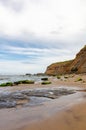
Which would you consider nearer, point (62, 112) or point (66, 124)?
point (66, 124)

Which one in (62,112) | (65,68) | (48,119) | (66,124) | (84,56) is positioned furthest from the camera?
(65,68)

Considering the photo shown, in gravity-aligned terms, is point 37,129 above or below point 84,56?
below

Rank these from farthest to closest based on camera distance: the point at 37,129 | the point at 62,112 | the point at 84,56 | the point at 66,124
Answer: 1. the point at 84,56
2. the point at 62,112
3. the point at 66,124
4. the point at 37,129

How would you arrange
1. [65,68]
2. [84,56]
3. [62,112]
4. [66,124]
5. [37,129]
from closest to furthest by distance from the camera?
[37,129], [66,124], [62,112], [84,56], [65,68]

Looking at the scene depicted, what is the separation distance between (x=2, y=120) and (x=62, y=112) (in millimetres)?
1563

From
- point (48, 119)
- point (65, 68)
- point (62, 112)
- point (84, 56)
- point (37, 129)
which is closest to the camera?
point (37, 129)

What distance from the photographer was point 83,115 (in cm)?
491

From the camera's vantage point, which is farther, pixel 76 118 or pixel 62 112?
pixel 62 112

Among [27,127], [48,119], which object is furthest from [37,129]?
[48,119]

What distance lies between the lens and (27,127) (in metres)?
4.09

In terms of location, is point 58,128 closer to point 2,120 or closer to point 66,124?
point 66,124

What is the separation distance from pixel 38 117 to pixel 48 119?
0.35 m

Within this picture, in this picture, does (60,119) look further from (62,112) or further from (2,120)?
(2,120)

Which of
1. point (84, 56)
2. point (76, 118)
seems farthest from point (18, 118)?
point (84, 56)
